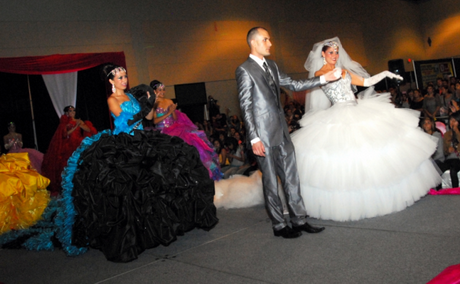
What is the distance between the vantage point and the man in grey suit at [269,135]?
11.4 feet

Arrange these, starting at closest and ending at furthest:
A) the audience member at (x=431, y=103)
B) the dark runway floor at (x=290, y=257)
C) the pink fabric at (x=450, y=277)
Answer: the pink fabric at (x=450, y=277) → the dark runway floor at (x=290, y=257) → the audience member at (x=431, y=103)

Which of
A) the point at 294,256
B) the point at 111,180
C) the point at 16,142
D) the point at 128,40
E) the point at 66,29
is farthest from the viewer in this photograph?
the point at 128,40

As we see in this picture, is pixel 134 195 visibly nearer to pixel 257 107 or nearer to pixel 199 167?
pixel 199 167

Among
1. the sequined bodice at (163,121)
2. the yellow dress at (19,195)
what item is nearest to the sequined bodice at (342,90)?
the sequined bodice at (163,121)

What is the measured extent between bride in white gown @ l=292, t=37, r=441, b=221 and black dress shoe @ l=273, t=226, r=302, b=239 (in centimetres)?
45

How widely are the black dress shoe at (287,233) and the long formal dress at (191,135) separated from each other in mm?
2760

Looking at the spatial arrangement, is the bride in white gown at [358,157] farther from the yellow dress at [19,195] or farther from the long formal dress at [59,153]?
the long formal dress at [59,153]

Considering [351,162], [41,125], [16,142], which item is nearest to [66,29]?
[41,125]

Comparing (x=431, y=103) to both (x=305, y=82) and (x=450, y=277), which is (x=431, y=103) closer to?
(x=305, y=82)

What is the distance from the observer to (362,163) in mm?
3592

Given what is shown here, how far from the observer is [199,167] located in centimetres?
380

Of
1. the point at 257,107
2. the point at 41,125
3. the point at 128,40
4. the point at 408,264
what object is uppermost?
the point at 128,40

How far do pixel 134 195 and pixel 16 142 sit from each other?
6166mm

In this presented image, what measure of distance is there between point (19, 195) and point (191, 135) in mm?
2340
